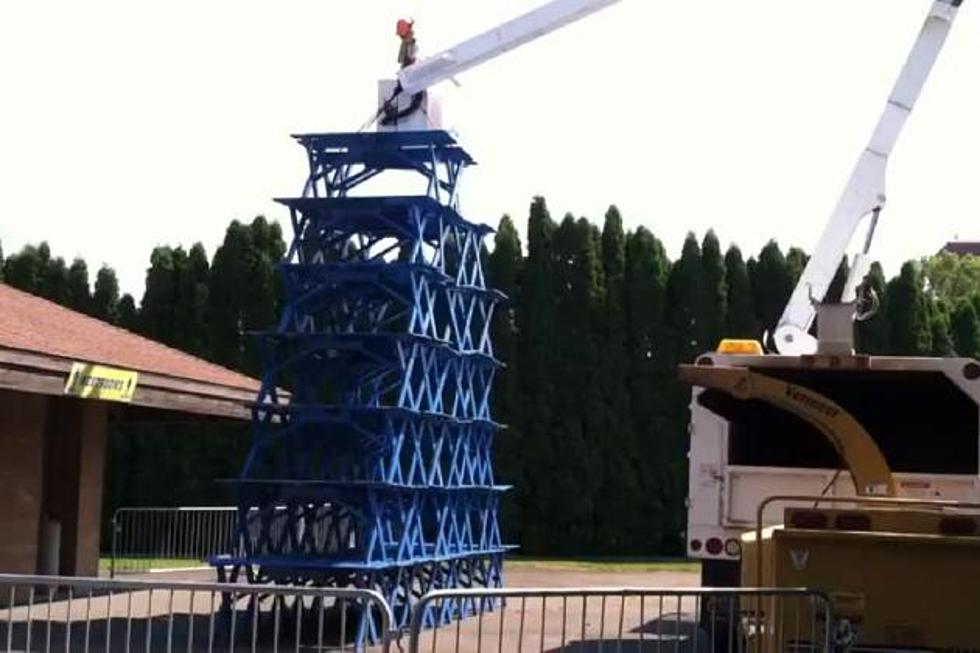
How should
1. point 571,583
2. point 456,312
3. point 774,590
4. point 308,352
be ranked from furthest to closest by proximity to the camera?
1. point 571,583
2. point 456,312
3. point 308,352
4. point 774,590

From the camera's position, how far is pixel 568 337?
3700cm

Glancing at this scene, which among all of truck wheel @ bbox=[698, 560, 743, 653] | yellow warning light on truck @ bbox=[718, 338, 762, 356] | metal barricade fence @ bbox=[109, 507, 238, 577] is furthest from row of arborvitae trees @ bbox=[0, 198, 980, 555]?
yellow warning light on truck @ bbox=[718, 338, 762, 356]

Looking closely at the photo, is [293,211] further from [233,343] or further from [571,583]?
[233,343]

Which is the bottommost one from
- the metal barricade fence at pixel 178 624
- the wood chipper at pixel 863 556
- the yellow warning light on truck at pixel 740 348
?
the metal barricade fence at pixel 178 624

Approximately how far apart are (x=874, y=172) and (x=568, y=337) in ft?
54.9

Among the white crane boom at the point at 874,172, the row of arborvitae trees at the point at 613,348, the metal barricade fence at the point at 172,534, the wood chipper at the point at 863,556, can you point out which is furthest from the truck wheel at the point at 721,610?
the row of arborvitae trees at the point at 613,348

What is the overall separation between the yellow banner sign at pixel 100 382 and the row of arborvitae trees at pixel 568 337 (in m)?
16.0

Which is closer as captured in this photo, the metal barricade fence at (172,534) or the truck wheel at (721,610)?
the truck wheel at (721,610)

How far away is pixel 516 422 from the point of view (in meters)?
36.4

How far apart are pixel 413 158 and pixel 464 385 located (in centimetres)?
300

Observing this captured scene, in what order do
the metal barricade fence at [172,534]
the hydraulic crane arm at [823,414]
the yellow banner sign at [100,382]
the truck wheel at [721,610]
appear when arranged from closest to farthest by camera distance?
the truck wheel at [721,610]
the hydraulic crane arm at [823,414]
the yellow banner sign at [100,382]
the metal barricade fence at [172,534]

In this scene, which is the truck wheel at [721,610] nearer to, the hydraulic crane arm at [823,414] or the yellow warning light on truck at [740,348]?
the hydraulic crane arm at [823,414]

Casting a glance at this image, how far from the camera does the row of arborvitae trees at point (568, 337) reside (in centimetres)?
3603

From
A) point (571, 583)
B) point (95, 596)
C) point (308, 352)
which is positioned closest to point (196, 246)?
point (571, 583)
